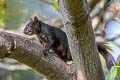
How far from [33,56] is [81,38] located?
26 centimetres

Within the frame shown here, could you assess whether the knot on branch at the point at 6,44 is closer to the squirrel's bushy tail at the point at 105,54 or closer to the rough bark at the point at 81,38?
the rough bark at the point at 81,38

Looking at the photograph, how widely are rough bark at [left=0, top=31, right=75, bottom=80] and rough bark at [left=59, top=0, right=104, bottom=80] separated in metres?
0.09

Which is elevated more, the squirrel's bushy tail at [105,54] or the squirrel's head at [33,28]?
the squirrel's head at [33,28]

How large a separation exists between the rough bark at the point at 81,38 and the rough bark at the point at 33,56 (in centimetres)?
9

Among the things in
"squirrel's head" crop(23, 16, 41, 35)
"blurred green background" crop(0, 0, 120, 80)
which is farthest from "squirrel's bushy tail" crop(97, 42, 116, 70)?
"blurred green background" crop(0, 0, 120, 80)

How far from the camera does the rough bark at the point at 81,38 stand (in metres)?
1.30

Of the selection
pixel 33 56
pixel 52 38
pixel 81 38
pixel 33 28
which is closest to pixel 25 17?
pixel 33 28

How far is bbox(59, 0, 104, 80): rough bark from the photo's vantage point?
1300mm

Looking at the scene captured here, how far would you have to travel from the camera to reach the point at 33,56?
1.53 meters

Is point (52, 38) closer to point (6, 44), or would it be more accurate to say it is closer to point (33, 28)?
point (33, 28)

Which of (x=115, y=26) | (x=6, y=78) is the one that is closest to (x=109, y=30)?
(x=115, y=26)

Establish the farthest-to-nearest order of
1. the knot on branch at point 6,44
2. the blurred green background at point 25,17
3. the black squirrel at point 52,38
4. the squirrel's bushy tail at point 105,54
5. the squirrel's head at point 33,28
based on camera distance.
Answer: the blurred green background at point 25,17 → the squirrel's head at point 33,28 → the black squirrel at point 52,38 → the squirrel's bushy tail at point 105,54 → the knot on branch at point 6,44

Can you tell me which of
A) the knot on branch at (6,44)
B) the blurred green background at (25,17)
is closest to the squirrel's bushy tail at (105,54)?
the knot on branch at (6,44)

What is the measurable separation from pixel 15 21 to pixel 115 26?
6.98 feet
